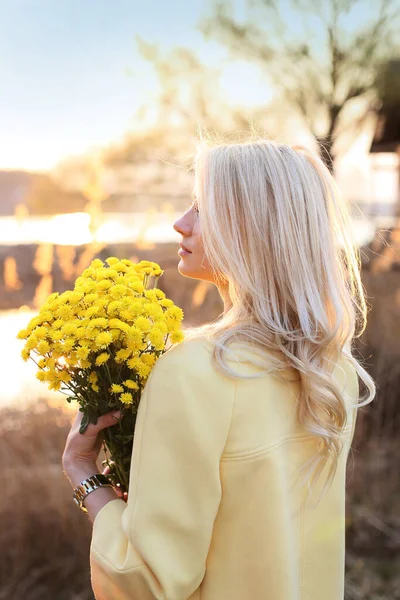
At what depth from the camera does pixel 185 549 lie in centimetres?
109

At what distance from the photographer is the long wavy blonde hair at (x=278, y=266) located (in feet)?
3.92

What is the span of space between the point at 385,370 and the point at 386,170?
396cm

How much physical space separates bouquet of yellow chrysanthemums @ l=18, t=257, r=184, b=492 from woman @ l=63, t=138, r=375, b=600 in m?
0.05

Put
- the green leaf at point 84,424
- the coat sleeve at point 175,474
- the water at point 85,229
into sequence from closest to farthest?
the coat sleeve at point 175,474
the green leaf at point 84,424
the water at point 85,229

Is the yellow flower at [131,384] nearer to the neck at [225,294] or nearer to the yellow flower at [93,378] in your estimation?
the yellow flower at [93,378]

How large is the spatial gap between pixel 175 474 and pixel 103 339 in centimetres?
26

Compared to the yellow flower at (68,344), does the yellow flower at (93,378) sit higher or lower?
lower

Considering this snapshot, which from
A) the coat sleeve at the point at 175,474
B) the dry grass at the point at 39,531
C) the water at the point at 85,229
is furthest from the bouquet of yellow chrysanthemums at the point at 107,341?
the dry grass at the point at 39,531

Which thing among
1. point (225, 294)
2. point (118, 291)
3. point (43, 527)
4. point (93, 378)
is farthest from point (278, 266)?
point (43, 527)

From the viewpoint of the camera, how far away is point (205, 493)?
1.08 meters

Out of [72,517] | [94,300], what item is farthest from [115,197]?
[94,300]

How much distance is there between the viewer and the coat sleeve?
3.50 ft

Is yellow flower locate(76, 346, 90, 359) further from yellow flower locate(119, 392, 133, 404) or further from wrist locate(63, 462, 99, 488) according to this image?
wrist locate(63, 462, 99, 488)

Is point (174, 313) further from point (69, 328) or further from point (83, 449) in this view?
point (83, 449)
